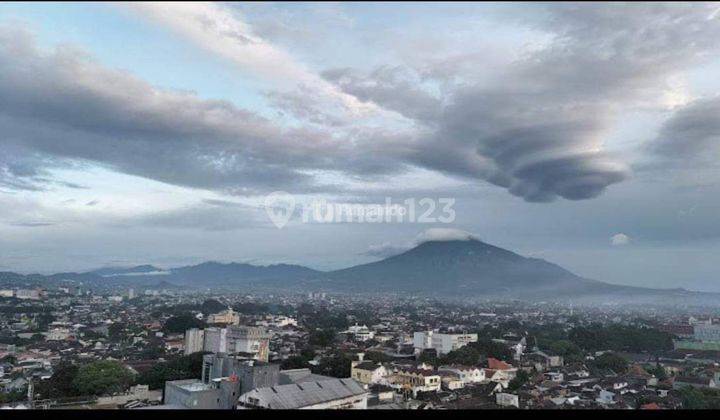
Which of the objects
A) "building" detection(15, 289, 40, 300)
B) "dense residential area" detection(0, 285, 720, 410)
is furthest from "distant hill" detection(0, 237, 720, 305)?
"dense residential area" detection(0, 285, 720, 410)

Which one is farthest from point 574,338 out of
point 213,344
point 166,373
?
point 166,373

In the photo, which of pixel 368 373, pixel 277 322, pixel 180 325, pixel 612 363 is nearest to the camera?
pixel 368 373

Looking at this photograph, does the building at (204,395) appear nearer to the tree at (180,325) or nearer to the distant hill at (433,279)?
the tree at (180,325)

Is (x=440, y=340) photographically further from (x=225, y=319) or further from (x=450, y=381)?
(x=225, y=319)

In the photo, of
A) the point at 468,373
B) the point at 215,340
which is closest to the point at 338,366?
the point at 468,373

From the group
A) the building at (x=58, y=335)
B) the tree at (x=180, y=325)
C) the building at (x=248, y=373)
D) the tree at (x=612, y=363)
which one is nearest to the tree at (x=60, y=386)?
the building at (x=248, y=373)

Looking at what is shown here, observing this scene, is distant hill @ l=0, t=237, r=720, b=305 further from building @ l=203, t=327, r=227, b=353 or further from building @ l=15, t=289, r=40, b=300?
building @ l=203, t=327, r=227, b=353
